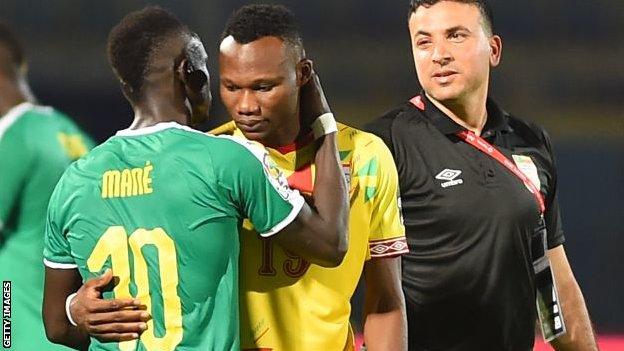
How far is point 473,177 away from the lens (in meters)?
3.32

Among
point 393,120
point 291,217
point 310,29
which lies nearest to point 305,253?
point 291,217

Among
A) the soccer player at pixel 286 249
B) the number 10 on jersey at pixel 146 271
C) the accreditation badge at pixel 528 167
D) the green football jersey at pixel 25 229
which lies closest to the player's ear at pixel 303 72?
the soccer player at pixel 286 249

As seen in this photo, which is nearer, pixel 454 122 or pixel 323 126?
pixel 323 126

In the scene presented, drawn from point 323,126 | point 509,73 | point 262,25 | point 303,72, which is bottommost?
point 509,73

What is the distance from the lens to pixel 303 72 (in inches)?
109

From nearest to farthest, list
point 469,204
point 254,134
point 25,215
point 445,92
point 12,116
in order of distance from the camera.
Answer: point 254,134
point 469,204
point 445,92
point 25,215
point 12,116

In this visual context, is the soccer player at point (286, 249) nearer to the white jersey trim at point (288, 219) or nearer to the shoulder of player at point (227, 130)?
the shoulder of player at point (227, 130)

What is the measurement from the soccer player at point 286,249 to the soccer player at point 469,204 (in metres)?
0.40

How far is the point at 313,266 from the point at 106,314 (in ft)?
1.60

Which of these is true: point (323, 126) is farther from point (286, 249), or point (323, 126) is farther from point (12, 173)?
point (12, 173)

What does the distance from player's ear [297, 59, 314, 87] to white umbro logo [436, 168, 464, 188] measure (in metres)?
0.65

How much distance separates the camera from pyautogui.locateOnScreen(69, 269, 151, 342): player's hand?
2.50m

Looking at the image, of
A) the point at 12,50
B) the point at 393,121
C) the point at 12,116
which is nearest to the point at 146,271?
the point at 393,121

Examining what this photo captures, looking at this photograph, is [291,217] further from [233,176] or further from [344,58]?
[344,58]
